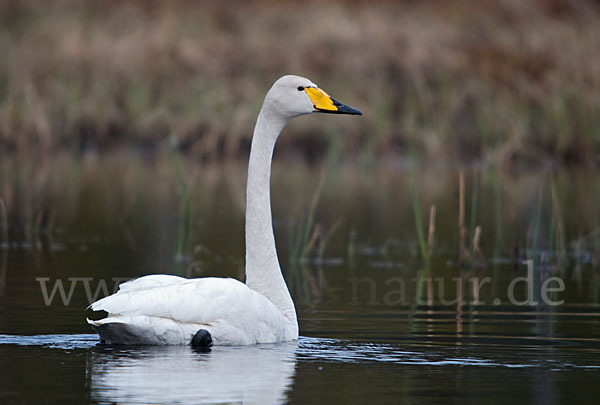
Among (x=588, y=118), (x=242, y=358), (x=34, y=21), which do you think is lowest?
(x=242, y=358)

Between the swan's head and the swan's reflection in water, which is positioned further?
the swan's head

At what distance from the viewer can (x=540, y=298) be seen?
10.7 m

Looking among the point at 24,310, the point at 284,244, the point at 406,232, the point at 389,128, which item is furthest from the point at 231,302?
the point at 389,128

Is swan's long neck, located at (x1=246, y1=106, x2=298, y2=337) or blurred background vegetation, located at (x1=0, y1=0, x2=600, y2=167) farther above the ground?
blurred background vegetation, located at (x1=0, y1=0, x2=600, y2=167)

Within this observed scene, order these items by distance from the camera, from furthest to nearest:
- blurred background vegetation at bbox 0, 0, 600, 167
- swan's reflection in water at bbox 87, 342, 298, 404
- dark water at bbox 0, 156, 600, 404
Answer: blurred background vegetation at bbox 0, 0, 600, 167 → dark water at bbox 0, 156, 600, 404 → swan's reflection in water at bbox 87, 342, 298, 404

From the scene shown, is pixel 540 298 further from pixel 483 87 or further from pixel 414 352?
pixel 483 87

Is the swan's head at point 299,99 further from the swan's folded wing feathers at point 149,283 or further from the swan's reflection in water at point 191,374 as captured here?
the swan's reflection in water at point 191,374

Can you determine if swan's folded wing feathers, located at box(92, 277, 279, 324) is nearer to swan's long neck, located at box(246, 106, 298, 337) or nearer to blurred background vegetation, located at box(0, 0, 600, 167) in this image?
swan's long neck, located at box(246, 106, 298, 337)

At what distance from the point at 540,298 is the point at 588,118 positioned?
1160 cm

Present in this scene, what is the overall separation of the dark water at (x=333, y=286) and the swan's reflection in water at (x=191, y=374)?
0.06ft

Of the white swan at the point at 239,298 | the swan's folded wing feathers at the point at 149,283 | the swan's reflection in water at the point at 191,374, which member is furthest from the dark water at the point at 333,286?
the swan's folded wing feathers at the point at 149,283

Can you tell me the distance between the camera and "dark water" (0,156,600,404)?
23.0 feet

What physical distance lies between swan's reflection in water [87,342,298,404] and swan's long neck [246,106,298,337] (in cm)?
64

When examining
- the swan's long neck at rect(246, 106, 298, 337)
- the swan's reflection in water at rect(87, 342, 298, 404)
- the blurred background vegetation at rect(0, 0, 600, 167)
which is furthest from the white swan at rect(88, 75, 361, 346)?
the blurred background vegetation at rect(0, 0, 600, 167)
